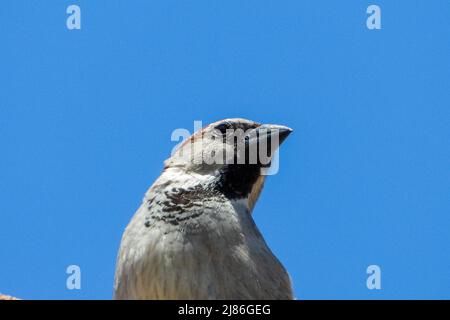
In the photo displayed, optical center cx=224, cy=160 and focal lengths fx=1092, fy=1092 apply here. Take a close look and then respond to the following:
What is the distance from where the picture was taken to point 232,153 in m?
8.76

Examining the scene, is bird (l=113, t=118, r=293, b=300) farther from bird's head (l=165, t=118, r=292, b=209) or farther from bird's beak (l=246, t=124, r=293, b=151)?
bird's beak (l=246, t=124, r=293, b=151)

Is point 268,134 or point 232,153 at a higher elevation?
point 268,134

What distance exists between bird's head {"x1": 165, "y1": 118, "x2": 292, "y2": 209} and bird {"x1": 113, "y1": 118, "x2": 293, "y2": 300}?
11 mm

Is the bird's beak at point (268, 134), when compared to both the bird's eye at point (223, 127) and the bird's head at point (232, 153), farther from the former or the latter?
the bird's eye at point (223, 127)

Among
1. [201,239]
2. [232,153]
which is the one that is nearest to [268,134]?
[232,153]

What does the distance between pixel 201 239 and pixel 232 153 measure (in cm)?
119

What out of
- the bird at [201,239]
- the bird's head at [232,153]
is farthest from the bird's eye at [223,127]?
the bird at [201,239]

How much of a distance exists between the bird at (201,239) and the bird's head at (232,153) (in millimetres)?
11

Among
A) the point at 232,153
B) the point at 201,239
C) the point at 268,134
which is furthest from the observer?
the point at 268,134

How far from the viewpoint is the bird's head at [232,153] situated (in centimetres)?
856

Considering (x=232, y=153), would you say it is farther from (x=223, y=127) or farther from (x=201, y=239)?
(x=201, y=239)
